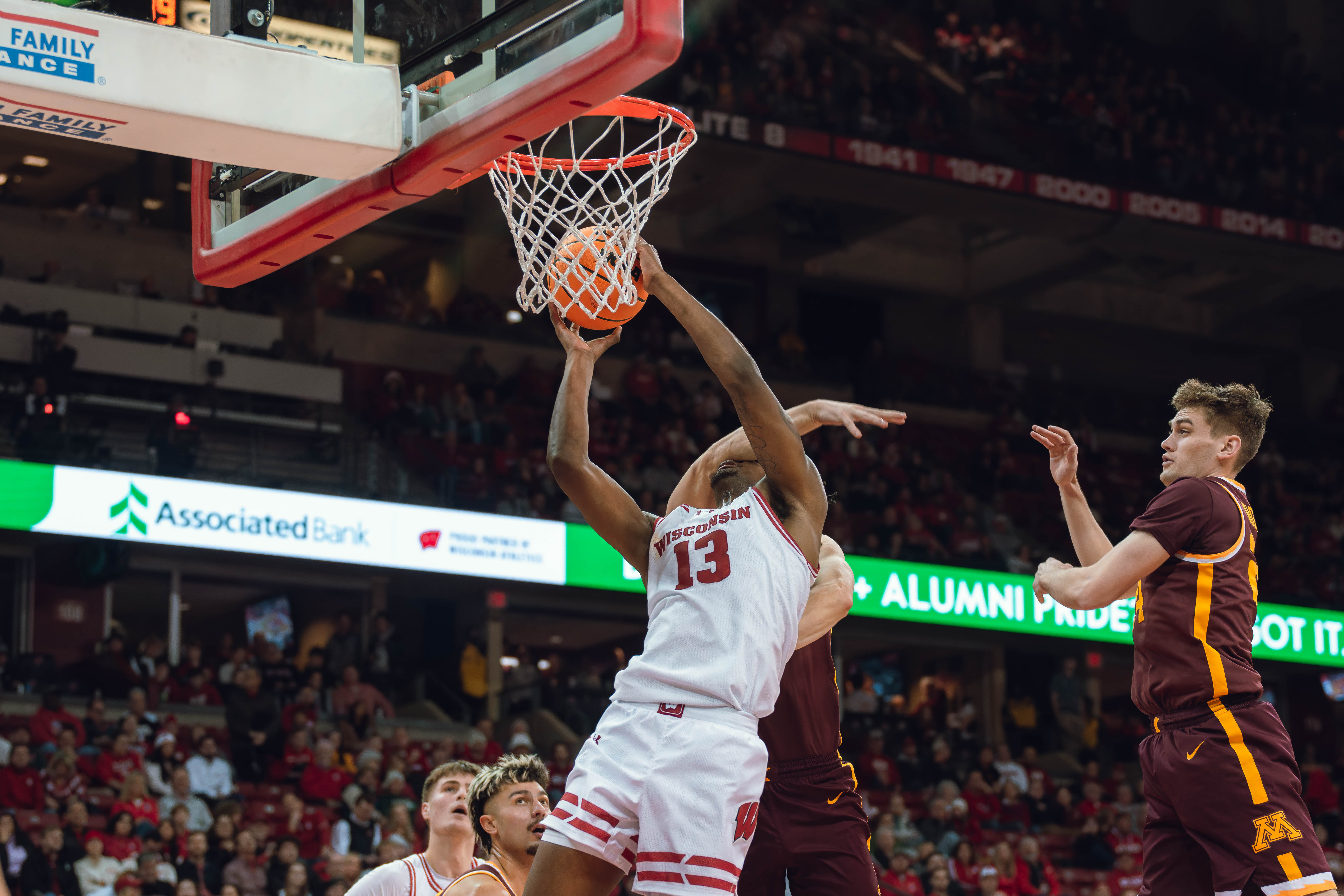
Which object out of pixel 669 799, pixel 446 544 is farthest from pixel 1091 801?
pixel 669 799

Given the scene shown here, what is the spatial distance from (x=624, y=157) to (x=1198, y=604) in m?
2.22

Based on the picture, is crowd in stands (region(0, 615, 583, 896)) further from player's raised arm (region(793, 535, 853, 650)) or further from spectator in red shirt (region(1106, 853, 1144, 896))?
player's raised arm (region(793, 535, 853, 650))

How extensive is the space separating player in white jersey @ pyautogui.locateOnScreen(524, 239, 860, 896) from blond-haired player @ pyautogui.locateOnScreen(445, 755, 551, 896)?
4.00 feet

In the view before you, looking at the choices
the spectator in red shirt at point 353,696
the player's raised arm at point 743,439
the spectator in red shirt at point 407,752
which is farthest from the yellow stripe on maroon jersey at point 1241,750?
the spectator in red shirt at point 353,696

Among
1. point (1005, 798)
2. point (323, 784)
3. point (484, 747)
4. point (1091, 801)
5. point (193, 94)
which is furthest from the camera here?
point (1091, 801)

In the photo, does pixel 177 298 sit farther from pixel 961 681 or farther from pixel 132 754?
pixel 961 681

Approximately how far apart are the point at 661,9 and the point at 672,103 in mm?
16682

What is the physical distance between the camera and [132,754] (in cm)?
1263

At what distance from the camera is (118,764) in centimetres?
1250

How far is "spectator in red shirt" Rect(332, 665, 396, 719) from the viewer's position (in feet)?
50.2

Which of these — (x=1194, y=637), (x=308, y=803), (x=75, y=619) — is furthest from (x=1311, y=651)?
(x=1194, y=637)

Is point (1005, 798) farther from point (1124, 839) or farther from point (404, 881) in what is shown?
point (404, 881)

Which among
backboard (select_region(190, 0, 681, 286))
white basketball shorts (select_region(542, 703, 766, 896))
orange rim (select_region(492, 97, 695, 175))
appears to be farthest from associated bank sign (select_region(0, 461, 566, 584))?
white basketball shorts (select_region(542, 703, 766, 896))

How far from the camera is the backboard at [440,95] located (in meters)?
3.60
